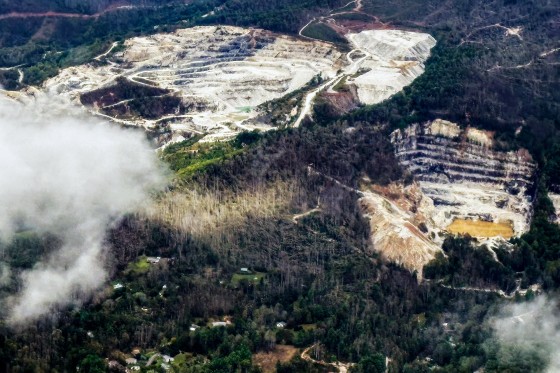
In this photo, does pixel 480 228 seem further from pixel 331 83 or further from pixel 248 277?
pixel 331 83

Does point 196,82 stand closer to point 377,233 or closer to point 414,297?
point 377,233

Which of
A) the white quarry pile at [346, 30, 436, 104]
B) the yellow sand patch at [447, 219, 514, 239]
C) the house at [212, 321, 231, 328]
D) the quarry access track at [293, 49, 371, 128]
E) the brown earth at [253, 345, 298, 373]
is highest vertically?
the white quarry pile at [346, 30, 436, 104]

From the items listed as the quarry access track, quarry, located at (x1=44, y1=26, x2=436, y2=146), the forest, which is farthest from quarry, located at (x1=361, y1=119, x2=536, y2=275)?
quarry, located at (x1=44, y1=26, x2=436, y2=146)

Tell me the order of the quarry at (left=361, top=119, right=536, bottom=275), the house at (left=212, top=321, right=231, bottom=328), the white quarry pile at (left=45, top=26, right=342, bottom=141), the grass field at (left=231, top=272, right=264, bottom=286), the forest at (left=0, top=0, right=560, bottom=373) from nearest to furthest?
the forest at (left=0, top=0, right=560, bottom=373), the house at (left=212, top=321, right=231, bottom=328), the grass field at (left=231, top=272, right=264, bottom=286), the quarry at (left=361, top=119, right=536, bottom=275), the white quarry pile at (left=45, top=26, right=342, bottom=141)

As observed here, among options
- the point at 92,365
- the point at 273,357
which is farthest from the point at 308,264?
the point at 92,365

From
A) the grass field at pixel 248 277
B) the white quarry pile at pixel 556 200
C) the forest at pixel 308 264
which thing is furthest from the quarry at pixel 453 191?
the grass field at pixel 248 277

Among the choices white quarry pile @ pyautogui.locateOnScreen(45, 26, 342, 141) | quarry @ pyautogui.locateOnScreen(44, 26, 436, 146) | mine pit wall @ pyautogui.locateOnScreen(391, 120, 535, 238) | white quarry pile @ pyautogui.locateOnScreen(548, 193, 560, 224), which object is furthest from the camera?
white quarry pile @ pyautogui.locateOnScreen(45, 26, 342, 141)

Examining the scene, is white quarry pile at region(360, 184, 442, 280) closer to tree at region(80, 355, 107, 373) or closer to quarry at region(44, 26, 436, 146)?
quarry at region(44, 26, 436, 146)

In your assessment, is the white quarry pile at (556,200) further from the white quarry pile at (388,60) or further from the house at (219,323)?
the house at (219,323)

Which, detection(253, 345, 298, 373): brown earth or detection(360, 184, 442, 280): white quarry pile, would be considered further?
detection(360, 184, 442, 280): white quarry pile
